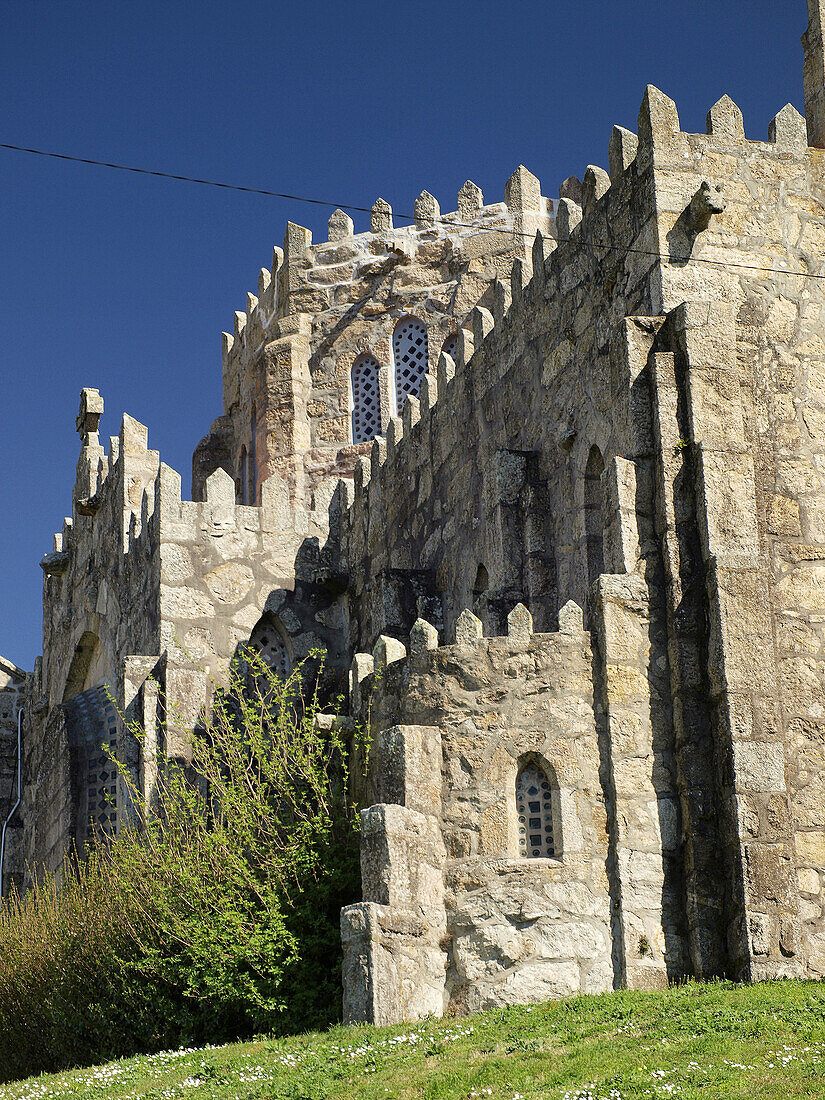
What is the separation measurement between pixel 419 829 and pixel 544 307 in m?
5.90

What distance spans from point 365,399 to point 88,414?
456 cm

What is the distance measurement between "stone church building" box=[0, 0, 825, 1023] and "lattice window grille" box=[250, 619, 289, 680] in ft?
1.96

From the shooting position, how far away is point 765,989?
38.1 feet

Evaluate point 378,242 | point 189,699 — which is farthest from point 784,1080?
point 378,242

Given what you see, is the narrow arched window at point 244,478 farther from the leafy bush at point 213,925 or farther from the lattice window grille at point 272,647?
the leafy bush at point 213,925

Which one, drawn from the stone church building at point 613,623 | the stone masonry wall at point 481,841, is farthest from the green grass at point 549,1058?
the stone church building at point 613,623

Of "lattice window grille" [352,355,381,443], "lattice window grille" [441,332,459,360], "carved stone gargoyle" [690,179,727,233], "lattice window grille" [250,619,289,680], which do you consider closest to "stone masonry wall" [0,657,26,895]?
"lattice window grille" [352,355,381,443]

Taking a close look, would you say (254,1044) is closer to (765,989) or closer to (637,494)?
(765,989)

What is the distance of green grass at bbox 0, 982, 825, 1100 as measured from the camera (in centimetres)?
985

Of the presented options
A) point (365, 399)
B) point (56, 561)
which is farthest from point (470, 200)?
point (56, 561)

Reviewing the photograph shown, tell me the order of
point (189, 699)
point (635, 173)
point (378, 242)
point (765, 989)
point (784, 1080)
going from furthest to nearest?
point (378, 242) → point (189, 699) → point (635, 173) → point (765, 989) → point (784, 1080)

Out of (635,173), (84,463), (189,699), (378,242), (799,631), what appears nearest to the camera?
(799,631)

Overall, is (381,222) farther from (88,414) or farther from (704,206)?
(704,206)

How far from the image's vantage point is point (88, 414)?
2655 cm
